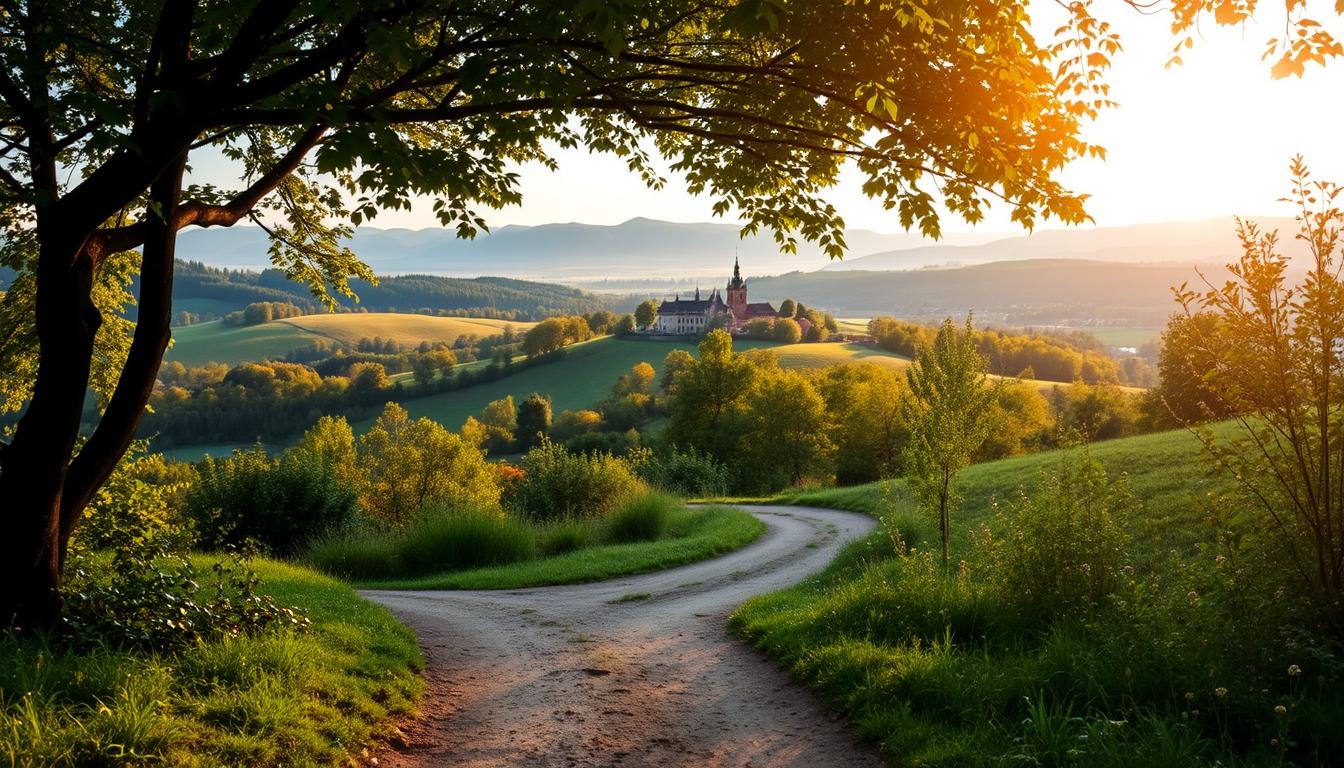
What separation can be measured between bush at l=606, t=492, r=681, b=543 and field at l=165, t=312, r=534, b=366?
15005cm

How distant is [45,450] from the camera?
18.8 feet

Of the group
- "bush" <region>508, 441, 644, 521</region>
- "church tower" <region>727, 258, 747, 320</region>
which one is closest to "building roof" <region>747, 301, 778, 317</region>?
"church tower" <region>727, 258, 747, 320</region>

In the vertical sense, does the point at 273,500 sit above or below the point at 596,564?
above

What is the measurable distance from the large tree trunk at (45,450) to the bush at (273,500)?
1457 centimetres

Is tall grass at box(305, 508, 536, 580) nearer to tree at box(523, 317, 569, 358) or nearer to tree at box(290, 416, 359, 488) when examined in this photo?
tree at box(290, 416, 359, 488)

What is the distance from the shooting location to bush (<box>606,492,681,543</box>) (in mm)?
19891

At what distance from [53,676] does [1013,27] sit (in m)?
9.03

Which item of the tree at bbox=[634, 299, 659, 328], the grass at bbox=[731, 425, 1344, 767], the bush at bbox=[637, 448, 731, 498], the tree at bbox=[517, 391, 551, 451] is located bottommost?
the tree at bbox=[517, 391, 551, 451]

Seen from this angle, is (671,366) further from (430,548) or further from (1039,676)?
(1039,676)

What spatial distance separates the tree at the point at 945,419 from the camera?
10883 millimetres

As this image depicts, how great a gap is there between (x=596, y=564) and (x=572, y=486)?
9122 mm

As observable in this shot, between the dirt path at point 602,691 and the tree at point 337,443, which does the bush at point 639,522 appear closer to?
the dirt path at point 602,691

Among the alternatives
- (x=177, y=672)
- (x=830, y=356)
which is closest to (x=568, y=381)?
(x=830, y=356)

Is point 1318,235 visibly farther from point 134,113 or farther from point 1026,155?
point 134,113
